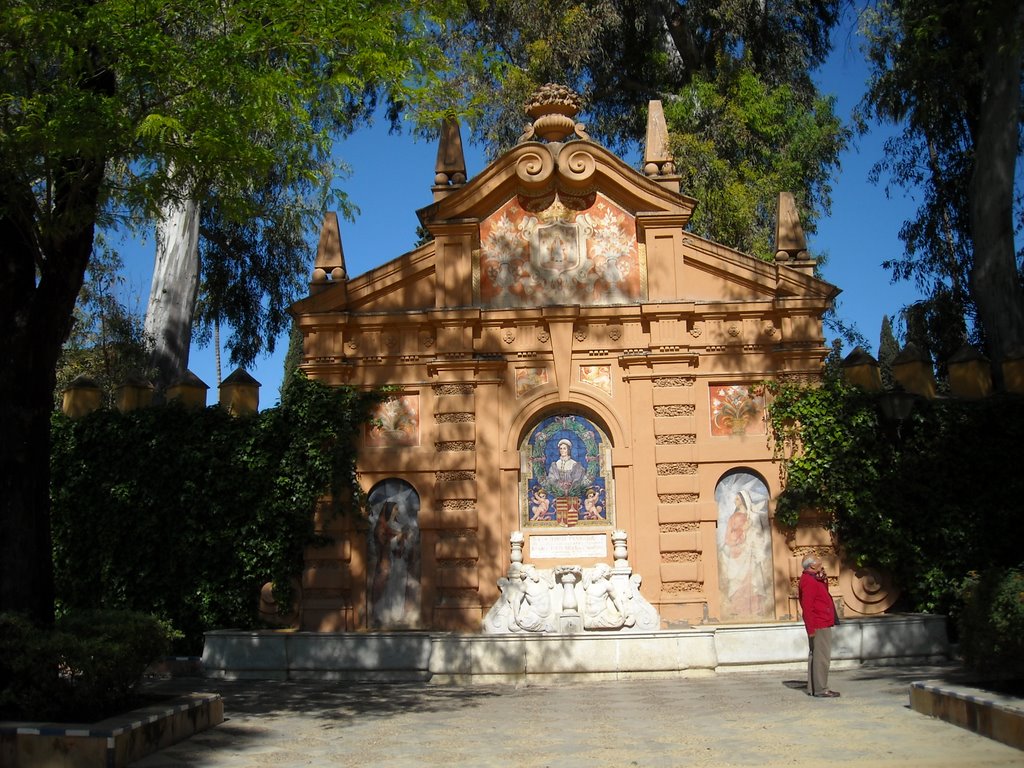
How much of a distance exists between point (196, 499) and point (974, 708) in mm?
12100

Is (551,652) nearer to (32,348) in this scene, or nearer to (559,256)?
(559,256)

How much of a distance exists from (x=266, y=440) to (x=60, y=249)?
6720 millimetres

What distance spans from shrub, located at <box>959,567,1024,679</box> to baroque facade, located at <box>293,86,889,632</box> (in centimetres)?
565

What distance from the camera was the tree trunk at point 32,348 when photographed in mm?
9719

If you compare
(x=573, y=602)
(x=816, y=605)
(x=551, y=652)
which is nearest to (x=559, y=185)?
(x=573, y=602)

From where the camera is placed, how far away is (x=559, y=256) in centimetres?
1697

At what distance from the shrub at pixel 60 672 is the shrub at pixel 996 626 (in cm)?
806

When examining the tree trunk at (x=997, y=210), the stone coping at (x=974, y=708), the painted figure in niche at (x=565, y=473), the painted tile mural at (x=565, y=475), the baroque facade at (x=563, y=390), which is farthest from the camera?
the tree trunk at (x=997, y=210)

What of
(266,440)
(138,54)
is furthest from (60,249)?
(266,440)

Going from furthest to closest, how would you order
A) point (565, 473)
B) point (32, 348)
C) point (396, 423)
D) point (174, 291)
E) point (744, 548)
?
point (174, 291)
point (396, 423)
point (565, 473)
point (744, 548)
point (32, 348)

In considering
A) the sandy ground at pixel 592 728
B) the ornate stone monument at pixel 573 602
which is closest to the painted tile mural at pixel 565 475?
the ornate stone monument at pixel 573 602

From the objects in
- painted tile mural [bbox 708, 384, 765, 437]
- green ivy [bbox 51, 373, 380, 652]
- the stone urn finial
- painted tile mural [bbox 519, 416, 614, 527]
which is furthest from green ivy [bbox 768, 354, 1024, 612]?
green ivy [bbox 51, 373, 380, 652]

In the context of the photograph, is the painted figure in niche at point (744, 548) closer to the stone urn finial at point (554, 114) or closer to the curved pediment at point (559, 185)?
the curved pediment at point (559, 185)

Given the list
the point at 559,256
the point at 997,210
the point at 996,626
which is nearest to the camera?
the point at 996,626
